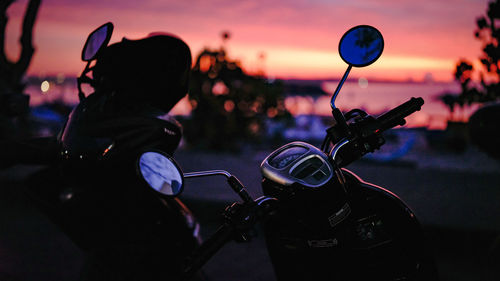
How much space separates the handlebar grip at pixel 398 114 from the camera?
175 cm

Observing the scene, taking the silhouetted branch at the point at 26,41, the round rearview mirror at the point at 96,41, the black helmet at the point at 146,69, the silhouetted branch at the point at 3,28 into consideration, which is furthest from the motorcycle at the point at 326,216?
the silhouetted branch at the point at 26,41

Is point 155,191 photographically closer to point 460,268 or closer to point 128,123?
point 128,123

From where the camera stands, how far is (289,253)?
63.2 inches

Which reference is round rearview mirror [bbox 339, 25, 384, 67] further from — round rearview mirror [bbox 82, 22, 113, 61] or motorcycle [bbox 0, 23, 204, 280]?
round rearview mirror [bbox 82, 22, 113, 61]

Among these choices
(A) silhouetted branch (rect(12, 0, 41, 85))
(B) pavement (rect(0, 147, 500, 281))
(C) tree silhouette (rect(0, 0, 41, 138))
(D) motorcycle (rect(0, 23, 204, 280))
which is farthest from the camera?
(A) silhouetted branch (rect(12, 0, 41, 85))

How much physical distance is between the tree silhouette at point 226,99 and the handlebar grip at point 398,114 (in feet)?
28.7

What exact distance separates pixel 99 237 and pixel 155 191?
0.53 m

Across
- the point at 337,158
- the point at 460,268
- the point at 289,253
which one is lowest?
the point at 460,268

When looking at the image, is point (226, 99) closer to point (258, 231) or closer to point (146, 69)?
point (258, 231)

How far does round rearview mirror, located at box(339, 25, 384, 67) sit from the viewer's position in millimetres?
1877

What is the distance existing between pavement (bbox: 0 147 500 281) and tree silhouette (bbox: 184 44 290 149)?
3798mm

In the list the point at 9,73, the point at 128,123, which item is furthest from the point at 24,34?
the point at 128,123

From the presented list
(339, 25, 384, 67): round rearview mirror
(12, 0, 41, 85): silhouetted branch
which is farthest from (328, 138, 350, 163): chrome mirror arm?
(12, 0, 41, 85): silhouetted branch

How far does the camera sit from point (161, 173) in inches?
56.6
